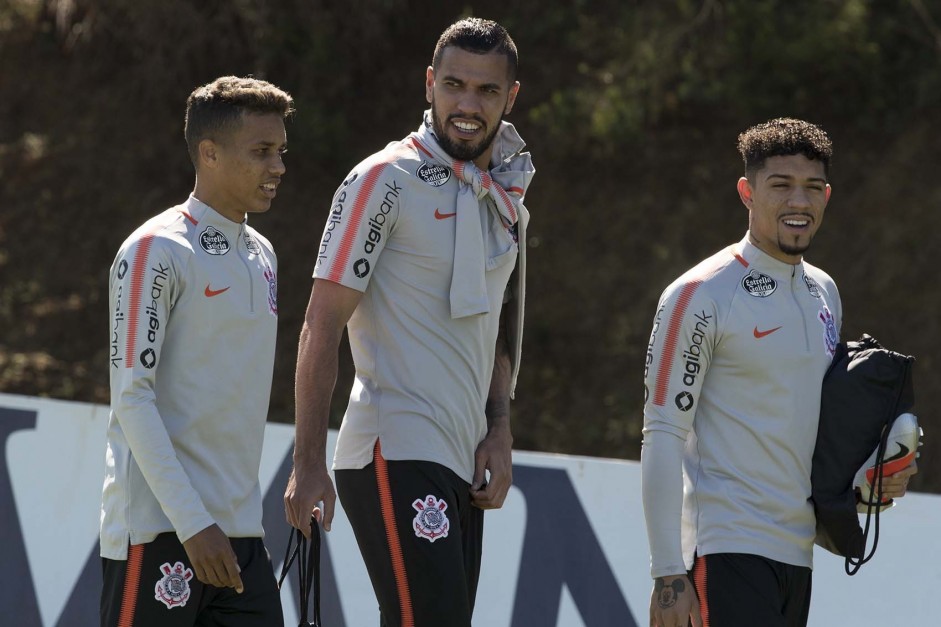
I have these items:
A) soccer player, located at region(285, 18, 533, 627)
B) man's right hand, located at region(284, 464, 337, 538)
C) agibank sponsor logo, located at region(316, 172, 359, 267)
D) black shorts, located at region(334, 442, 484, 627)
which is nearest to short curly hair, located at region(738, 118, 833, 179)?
soccer player, located at region(285, 18, 533, 627)

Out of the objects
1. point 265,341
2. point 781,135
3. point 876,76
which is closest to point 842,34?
point 876,76

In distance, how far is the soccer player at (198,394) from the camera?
359cm

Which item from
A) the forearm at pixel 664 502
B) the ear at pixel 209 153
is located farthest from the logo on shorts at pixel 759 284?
the ear at pixel 209 153

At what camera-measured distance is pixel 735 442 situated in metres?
3.90

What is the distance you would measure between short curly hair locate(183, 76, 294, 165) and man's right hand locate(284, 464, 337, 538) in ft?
3.50

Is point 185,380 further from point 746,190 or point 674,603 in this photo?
point 746,190

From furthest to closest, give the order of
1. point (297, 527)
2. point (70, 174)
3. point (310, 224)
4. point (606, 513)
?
point (70, 174)
point (310, 224)
point (606, 513)
point (297, 527)

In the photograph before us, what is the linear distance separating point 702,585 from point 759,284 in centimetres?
94

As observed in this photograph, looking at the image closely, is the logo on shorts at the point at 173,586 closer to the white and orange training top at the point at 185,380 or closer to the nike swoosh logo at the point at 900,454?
the white and orange training top at the point at 185,380

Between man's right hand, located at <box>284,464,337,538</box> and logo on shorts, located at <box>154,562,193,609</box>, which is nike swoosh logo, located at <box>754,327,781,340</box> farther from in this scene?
logo on shorts, located at <box>154,562,193,609</box>

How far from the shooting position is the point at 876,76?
33.8 feet

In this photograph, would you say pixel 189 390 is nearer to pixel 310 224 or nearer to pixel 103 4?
pixel 310 224

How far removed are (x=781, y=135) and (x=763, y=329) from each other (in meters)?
0.65

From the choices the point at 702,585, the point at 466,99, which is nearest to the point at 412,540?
the point at 702,585
